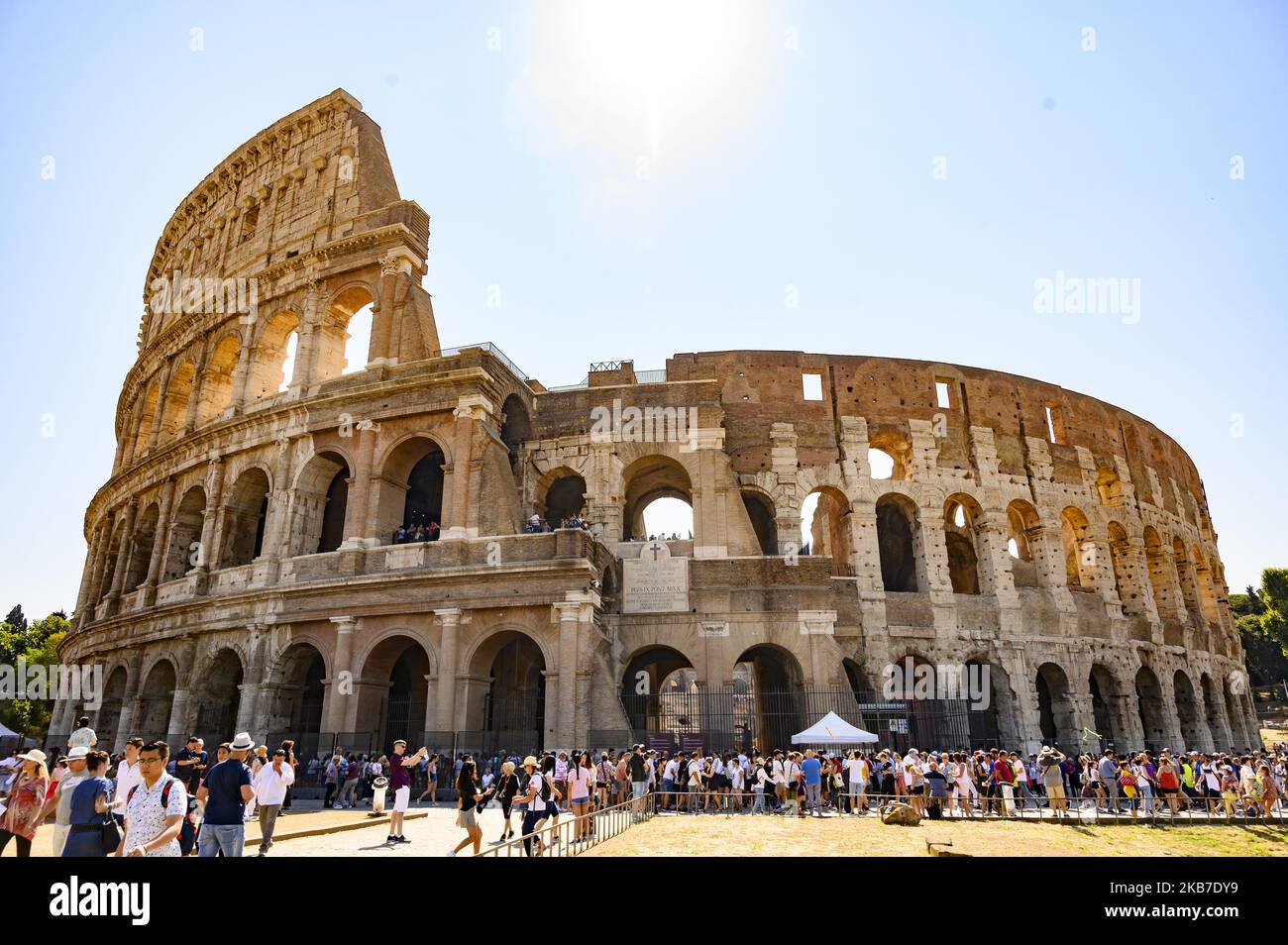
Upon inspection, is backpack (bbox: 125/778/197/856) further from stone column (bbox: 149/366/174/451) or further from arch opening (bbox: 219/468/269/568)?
stone column (bbox: 149/366/174/451)

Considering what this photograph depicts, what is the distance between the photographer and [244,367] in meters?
23.9

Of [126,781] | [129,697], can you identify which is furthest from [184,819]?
[129,697]

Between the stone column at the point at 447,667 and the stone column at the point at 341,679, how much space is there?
239 centimetres

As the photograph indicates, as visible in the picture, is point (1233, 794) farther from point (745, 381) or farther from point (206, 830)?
point (206, 830)

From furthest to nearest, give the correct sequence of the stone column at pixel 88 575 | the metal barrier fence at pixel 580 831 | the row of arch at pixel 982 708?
the stone column at pixel 88 575 < the row of arch at pixel 982 708 < the metal barrier fence at pixel 580 831

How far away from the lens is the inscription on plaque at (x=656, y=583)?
19.8m

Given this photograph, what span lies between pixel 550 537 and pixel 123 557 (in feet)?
56.8

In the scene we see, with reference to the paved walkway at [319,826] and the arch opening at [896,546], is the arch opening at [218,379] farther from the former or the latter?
the arch opening at [896,546]

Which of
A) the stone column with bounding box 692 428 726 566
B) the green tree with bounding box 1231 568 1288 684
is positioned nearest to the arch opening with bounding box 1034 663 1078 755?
the stone column with bounding box 692 428 726 566

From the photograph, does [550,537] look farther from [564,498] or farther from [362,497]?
[564,498]

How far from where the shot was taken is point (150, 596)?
22984mm

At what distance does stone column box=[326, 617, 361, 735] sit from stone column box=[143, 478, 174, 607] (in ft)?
28.2

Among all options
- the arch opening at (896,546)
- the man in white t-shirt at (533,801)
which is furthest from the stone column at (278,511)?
the arch opening at (896,546)

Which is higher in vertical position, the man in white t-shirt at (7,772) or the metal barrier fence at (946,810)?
the man in white t-shirt at (7,772)
